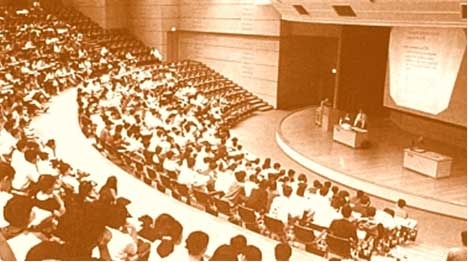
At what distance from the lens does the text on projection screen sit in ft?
46.9

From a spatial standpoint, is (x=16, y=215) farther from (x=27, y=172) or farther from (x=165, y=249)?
(x=27, y=172)

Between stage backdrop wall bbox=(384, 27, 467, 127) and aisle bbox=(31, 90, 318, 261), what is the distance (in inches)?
345

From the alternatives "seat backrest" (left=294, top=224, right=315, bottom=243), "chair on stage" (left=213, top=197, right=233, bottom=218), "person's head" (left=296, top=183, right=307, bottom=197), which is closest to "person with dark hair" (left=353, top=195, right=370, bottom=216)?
"person's head" (left=296, top=183, right=307, bottom=197)

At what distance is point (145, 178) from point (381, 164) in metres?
6.43

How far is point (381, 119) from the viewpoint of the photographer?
20281 millimetres

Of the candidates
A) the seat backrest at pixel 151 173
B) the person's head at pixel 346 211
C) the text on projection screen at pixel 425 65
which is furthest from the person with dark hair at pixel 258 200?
the text on projection screen at pixel 425 65

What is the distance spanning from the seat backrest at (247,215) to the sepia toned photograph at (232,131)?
0.02m

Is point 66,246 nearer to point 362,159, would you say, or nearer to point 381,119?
point 362,159

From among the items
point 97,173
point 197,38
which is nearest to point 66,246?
point 97,173

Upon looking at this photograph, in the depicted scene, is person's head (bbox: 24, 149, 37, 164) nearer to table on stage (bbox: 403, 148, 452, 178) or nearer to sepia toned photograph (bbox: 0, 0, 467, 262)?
sepia toned photograph (bbox: 0, 0, 467, 262)

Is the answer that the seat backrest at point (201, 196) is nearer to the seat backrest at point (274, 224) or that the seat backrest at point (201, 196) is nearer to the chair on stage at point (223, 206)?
the chair on stage at point (223, 206)

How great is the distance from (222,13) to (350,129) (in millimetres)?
10489

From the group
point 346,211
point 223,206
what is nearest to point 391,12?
point 346,211

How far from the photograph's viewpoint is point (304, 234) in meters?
7.95
